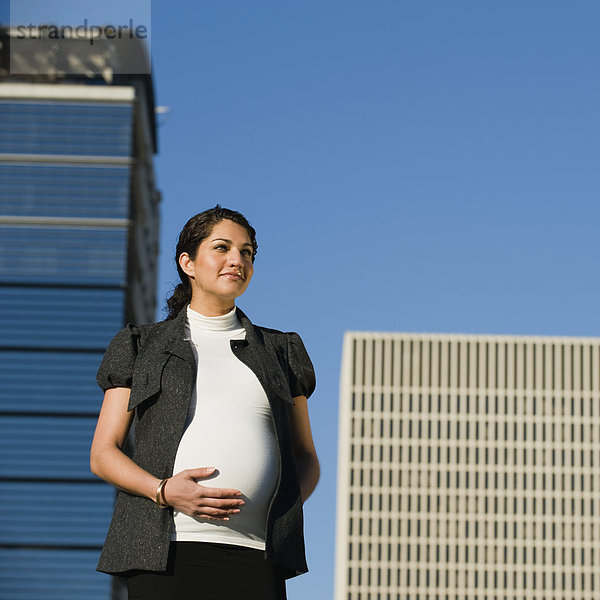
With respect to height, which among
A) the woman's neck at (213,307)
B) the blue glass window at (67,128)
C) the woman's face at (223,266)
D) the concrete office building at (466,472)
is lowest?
the concrete office building at (466,472)

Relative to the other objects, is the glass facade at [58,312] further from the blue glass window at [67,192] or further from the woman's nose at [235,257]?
the woman's nose at [235,257]

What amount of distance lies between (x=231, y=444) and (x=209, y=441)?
0.22 feet

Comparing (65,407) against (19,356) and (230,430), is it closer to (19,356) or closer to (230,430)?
(19,356)

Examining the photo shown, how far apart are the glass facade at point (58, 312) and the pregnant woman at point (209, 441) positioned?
304 ft

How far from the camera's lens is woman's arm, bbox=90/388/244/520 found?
3.81m

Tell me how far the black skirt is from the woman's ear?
0.96 metres

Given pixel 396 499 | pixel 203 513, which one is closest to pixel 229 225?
pixel 203 513

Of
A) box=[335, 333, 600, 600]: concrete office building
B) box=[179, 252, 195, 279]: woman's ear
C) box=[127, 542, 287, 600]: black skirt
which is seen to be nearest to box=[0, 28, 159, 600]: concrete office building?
box=[335, 333, 600, 600]: concrete office building

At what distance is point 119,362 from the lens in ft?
13.6

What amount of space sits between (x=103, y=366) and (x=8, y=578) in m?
97.5

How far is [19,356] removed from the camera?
3890 inches

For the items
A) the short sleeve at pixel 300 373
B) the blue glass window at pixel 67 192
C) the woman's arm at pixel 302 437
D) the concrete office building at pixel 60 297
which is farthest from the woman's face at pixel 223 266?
the blue glass window at pixel 67 192

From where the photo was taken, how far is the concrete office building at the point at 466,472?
112125 mm

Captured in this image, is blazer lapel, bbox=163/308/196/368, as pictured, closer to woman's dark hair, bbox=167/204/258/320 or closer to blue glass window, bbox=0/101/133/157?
woman's dark hair, bbox=167/204/258/320
